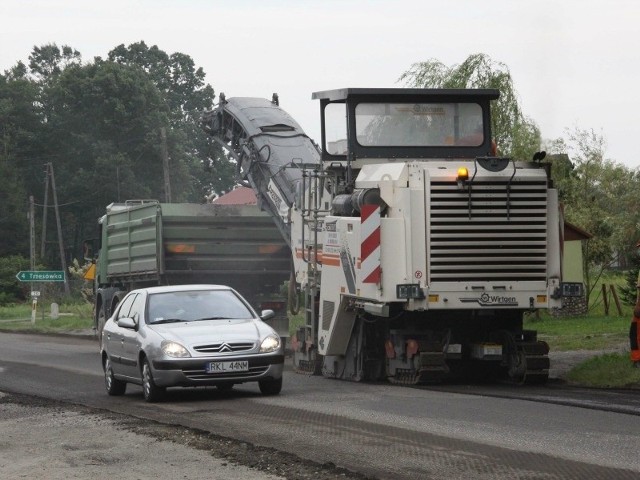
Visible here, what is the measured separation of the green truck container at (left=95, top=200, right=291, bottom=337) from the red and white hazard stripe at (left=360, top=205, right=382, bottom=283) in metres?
9.69

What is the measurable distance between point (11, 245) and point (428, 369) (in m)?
80.6

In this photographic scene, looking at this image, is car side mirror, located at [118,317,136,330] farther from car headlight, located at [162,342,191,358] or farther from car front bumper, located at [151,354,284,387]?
car headlight, located at [162,342,191,358]

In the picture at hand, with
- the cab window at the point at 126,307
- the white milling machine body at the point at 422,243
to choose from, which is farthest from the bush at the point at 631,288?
the cab window at the point at 126,307

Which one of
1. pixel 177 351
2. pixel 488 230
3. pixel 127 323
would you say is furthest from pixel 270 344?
pixel 488 230

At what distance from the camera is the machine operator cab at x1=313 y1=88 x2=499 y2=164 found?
21.1 metres

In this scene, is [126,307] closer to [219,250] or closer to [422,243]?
[422,243]

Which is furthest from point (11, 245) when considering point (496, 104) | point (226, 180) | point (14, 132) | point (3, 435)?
point (3, 435)

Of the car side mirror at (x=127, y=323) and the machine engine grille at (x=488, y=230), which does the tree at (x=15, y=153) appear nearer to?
the car side mirror at (x=127, y=323)

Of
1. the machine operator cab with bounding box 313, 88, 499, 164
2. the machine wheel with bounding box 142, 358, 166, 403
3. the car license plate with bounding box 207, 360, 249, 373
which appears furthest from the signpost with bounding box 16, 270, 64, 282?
the car license plate with bounding box 207, 360, 249, 373

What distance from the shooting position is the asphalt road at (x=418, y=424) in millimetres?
11148

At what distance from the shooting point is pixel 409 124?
21156 millimetres

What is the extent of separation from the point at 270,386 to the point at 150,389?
1495 mm

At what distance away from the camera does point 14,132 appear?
98375 millimetres

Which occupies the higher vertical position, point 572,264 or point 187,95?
point 187,95
